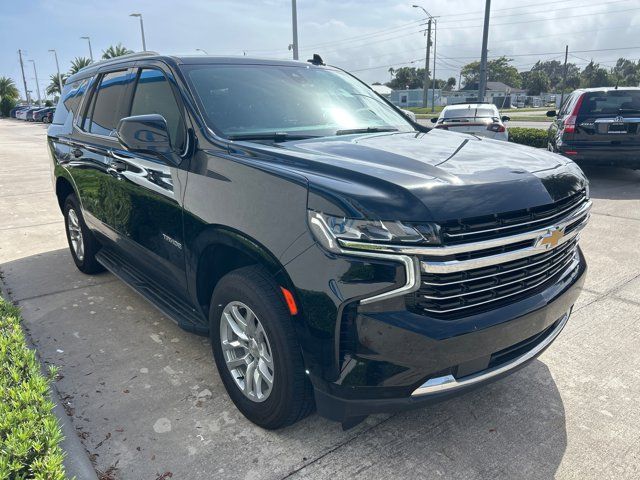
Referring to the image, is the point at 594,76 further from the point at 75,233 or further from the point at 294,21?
the point at 75,233

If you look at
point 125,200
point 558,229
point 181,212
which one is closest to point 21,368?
point 181,212

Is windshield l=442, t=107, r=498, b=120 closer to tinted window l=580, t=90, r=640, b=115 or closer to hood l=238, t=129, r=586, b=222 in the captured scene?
tinted window l=580, t=90, r=640, b=115

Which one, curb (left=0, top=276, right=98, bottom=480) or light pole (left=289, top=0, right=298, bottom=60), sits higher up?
light pole (left=289, top=0, right=298, bottom=60)

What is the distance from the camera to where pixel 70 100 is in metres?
5.09

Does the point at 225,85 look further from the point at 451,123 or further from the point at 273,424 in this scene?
the point at 451,123

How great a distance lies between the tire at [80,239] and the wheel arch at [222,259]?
2.28 meters


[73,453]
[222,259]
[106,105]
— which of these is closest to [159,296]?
[222,259]

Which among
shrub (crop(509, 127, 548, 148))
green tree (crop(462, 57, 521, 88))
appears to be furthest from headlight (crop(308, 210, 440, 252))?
green tree (crop(462, 57, 521, 88))

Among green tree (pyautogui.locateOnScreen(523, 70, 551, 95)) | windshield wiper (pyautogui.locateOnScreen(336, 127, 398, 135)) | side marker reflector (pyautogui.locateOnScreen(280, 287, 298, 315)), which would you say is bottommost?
side marker reflector (pyautogui.locateOnScreen(280, 287, 298, 315))

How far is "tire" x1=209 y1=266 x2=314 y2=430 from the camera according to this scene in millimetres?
2334

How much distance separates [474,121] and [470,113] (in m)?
0.35

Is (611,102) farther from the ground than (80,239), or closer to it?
farther from the ground

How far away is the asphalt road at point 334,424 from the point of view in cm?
248

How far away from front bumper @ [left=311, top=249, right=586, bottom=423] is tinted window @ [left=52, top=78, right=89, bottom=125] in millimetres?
3945
